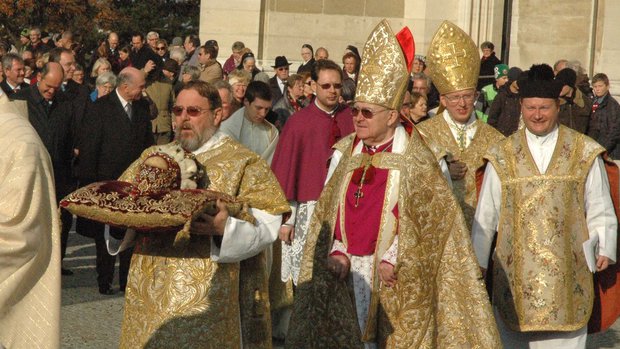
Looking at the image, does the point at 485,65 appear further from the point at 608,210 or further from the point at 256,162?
the point at 256,162

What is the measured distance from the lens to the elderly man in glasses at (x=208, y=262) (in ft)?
23.8

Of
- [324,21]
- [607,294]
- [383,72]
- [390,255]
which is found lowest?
[607,294]

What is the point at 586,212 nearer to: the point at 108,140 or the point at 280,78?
the point at 108,140

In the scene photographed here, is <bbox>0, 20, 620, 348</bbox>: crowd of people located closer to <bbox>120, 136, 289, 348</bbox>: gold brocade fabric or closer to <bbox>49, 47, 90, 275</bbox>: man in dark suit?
<bbox>120, 136, 289, 348</bbox>: gold brocade fabric

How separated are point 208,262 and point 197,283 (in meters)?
Answer: 0.12

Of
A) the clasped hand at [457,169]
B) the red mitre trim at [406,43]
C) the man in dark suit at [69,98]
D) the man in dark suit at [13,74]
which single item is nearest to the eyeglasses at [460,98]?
the clasped hand at [457,169]

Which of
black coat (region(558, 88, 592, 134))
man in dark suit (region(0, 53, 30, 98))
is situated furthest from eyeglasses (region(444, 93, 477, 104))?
black coat (region(558, 88, 592, 134))

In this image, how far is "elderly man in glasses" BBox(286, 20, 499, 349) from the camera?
8109 millimetres

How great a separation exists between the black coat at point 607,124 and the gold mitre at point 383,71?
10.7 m

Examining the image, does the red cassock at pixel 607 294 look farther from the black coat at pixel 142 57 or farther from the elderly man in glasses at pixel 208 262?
the black coat at pixel 142 57

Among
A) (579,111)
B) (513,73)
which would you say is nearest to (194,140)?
Result: (579,111)

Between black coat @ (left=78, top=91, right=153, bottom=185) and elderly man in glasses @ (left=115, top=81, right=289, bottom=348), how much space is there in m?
5.44

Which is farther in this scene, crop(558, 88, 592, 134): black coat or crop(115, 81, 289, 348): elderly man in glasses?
crop(558, 88, 592, 134): black coat

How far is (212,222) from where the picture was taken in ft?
22.9
